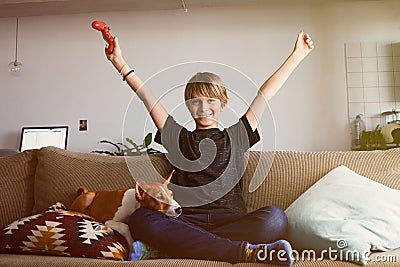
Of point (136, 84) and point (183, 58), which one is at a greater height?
point (183, 58)

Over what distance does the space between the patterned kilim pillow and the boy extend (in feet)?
0.31

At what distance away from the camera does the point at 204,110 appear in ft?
6.04

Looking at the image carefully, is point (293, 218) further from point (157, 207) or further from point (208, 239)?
point (157, 207)

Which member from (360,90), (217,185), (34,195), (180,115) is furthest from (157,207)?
(360,90)

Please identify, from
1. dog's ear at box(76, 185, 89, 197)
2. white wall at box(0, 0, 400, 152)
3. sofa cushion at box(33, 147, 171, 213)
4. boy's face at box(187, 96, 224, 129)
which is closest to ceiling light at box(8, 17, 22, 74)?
white wall at box(0, 0, 400, 152)

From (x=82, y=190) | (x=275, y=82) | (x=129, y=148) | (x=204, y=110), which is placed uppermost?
(x=275, y=82)

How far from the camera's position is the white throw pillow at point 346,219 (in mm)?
1419

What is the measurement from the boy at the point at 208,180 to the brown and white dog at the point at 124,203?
4 centimetres

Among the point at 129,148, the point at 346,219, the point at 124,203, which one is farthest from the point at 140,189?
the point at 129,148

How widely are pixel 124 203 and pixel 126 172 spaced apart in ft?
0.75

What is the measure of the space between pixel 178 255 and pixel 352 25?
9.08 ft

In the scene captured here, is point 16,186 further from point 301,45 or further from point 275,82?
point 301,45

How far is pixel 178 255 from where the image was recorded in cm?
146

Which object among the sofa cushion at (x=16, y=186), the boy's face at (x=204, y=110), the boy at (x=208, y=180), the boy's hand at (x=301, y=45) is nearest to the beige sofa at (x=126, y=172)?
the sofa cushion at (x=16, y=186)
